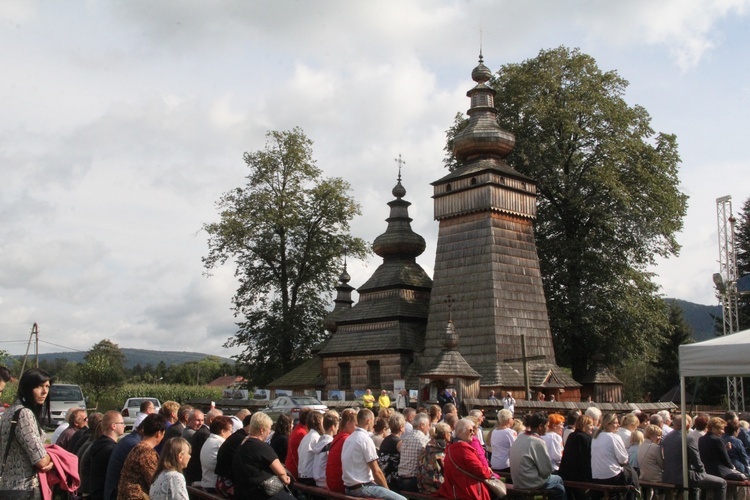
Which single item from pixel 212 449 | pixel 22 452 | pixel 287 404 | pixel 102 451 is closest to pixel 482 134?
pixel 287 404

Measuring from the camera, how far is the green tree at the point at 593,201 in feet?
108

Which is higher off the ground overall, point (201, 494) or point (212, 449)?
point (212, 449)

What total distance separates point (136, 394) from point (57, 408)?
24.4 m

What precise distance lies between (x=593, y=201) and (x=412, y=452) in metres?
26.6

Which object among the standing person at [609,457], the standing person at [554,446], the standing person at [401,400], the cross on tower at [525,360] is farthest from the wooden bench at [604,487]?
the standing person at [401,400]

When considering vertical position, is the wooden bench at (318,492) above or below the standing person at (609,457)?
below

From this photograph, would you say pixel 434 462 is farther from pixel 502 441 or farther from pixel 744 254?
pixel 744 254

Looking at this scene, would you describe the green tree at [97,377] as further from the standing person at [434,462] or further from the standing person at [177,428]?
the standing person at [434,462]

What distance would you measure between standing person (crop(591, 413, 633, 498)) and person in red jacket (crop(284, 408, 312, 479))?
3.67 metres

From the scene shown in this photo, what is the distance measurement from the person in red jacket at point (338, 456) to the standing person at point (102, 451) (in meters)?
2.34

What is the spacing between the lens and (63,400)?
24047 millimetres

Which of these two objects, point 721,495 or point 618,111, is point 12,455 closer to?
point 721,495

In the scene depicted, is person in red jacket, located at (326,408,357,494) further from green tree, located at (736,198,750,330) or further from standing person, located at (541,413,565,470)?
green tree, located at (736,198,750,330)

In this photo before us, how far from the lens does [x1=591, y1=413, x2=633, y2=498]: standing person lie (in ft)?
30.2
